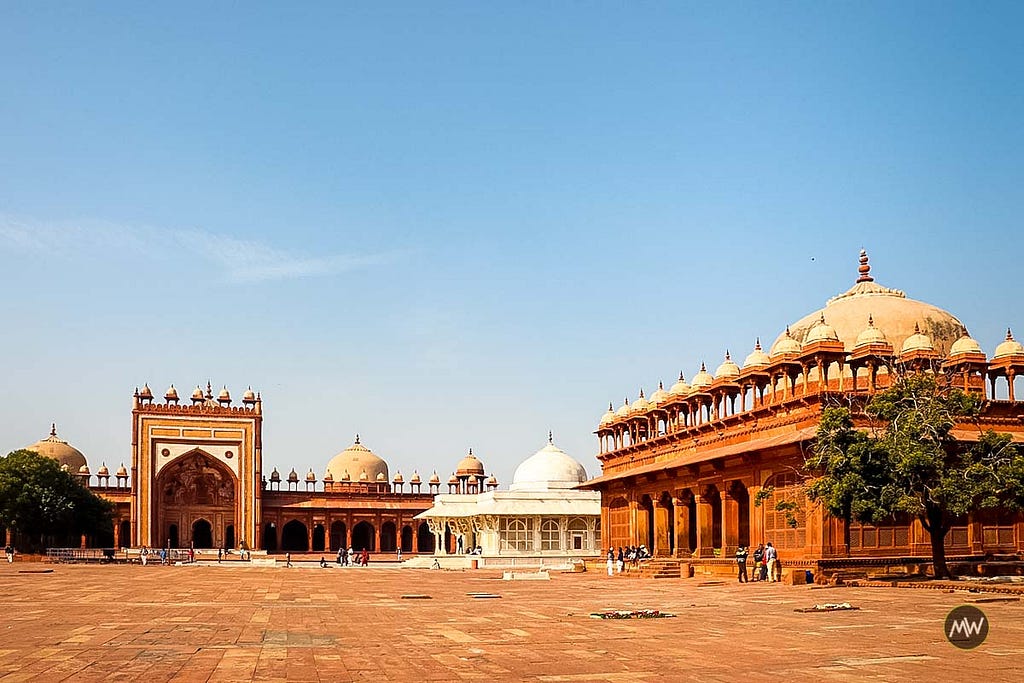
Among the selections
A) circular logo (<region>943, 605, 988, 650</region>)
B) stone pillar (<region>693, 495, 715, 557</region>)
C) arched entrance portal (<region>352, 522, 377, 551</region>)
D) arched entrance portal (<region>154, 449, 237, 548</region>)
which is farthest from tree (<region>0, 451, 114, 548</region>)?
circular logo (<region>943, 605, 988, 650</region>)

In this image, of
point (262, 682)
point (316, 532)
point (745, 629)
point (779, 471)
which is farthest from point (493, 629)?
point (316, 532)

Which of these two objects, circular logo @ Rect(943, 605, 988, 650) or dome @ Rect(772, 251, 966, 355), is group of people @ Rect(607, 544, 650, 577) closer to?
dome @ Rect(772, 251, 966, 355)

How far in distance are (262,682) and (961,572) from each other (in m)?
22.8

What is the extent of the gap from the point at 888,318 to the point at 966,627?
84.5ft

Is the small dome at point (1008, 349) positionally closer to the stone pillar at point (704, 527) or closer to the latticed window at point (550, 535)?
the stone pillar at point (704, 527)

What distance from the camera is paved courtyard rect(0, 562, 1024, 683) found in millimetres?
11219

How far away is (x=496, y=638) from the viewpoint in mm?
14648

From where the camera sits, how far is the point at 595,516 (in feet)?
187

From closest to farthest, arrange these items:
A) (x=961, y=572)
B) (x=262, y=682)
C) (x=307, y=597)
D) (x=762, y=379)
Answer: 1. (x=262, y=682)
2. (x=307, y=597)
3. (x=961, y=572)
4. (x=762, y=379)

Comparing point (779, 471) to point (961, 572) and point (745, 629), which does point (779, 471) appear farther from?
point (745, 629)

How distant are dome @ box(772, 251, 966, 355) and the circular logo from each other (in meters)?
21.0

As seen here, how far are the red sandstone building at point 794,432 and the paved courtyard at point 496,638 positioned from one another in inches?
237

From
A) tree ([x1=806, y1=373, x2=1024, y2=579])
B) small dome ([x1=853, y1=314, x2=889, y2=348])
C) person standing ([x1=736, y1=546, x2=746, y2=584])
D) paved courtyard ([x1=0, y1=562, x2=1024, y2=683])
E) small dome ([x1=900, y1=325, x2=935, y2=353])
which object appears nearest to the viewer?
paved courtyard ([x1=0, y1=562, x2=1024, y2=683])

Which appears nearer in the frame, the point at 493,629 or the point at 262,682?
the point at 262,682
